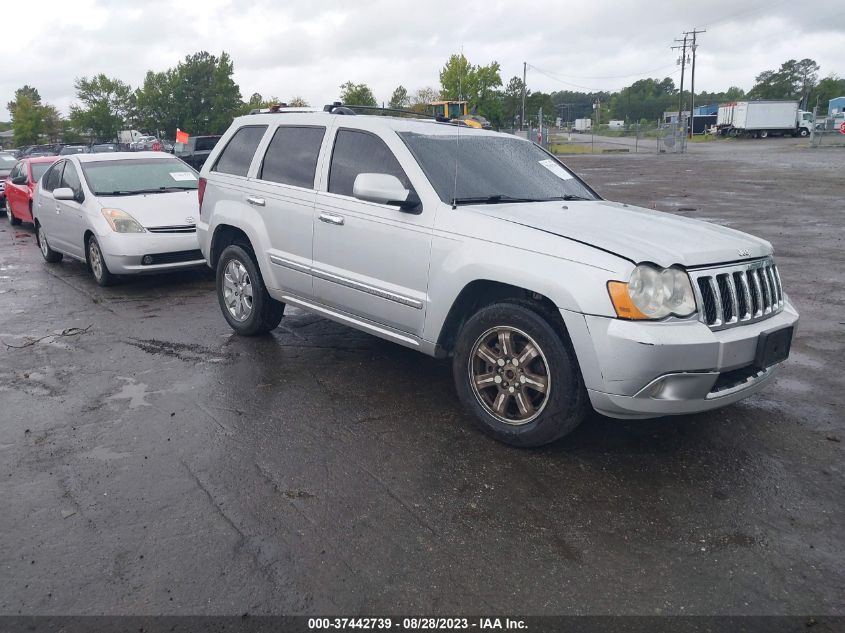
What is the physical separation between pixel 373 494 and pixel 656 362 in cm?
160

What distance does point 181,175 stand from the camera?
33.6 ft

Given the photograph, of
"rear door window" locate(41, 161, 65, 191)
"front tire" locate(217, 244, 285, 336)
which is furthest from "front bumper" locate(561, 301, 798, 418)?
"rear door window" locate(41, 161, 65, 191)

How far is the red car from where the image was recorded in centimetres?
1461

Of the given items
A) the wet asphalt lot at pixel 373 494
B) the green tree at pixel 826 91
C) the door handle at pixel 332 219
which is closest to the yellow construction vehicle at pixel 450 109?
the door handle at pixel 332 219

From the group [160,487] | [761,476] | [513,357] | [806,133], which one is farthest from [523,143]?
[806,133]

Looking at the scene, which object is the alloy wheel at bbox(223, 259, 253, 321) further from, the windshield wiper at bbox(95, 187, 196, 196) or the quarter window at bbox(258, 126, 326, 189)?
the windshield wiper at bbox(95, 187, 196, 196)

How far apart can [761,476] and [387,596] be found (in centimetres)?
224

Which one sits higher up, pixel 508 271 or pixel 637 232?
pixel 637 232

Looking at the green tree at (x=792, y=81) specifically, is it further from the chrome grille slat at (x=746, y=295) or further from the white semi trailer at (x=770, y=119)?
the chrome grille slat at (x=746, y=295)

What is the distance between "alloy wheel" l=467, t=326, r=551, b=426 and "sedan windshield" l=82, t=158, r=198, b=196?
22.2ft

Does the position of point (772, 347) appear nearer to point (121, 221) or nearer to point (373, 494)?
point (373, 494)

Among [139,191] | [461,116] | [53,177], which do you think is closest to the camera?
[461,116]

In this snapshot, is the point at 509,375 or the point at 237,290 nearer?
the point at 509,375

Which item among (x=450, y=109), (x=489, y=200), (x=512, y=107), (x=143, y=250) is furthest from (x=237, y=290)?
(x=512, y=107)
